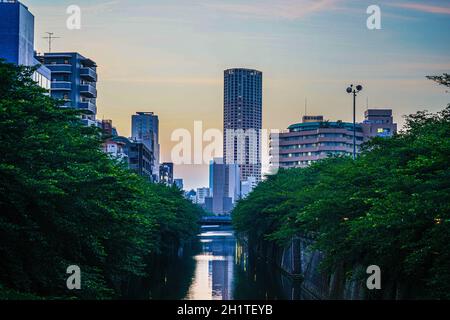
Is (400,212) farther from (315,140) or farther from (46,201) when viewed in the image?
(315,140)

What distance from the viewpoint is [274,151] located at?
612 ft

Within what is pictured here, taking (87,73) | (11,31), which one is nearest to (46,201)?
(11,31)

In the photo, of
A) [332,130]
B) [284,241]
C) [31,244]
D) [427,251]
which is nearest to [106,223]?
[31,244]

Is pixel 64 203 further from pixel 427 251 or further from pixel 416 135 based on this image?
pixel 416 135

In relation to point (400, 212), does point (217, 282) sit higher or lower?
lower

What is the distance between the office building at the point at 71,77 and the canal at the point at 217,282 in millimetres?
32326

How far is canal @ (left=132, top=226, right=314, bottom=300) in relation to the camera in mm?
54906

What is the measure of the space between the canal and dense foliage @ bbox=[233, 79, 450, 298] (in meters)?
12.9

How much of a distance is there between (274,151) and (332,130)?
64.2ft

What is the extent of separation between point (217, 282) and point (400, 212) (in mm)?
41716

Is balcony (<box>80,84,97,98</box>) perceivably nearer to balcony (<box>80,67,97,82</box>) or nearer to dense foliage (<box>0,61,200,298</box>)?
balcony (<box>80,67,97,82</box>)

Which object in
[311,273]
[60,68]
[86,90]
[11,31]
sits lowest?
[311,273]

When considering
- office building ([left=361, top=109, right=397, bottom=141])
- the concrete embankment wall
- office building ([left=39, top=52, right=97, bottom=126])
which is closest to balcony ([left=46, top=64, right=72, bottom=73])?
office building ([left=39, top=52, right=97, bottom=126])

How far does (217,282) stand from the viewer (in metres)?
65.2
